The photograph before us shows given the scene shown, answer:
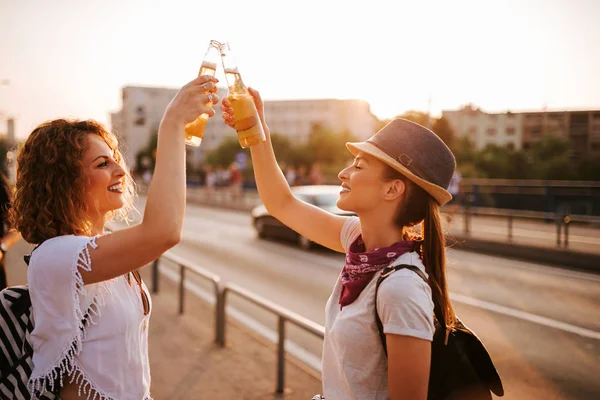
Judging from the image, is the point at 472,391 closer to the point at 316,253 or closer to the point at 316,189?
the point at 316,253

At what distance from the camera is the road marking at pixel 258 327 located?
5820mm

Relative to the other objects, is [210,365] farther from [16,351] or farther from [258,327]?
[16,351]

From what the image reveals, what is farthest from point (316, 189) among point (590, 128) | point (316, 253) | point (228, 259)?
point (590, 128)

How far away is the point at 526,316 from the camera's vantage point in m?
7.59

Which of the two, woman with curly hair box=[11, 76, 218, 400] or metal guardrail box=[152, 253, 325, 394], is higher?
woman with curly hair box=[11, 76, 218, 400]

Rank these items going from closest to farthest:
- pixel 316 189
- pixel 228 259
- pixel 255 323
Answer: pixel 255 323, pixel 228 259, pixel 316 189

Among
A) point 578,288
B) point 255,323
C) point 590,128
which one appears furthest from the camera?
point 590,128

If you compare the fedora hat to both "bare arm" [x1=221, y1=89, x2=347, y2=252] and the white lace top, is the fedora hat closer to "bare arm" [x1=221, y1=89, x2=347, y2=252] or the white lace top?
"bare arm" [x1=221, y1=89, x2=347, y2=252]

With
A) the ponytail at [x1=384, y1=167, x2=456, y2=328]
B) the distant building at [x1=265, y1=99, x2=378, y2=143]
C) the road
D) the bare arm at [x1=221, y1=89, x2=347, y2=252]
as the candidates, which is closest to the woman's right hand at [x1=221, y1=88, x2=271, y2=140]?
the bare arm at [x1=221, y1=89, x2=347, y2=252]

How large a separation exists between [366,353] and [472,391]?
0.35 metres

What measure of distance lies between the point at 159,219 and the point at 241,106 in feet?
2.62

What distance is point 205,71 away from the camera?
209 cm

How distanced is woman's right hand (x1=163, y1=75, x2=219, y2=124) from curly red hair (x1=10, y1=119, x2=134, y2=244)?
396 mm

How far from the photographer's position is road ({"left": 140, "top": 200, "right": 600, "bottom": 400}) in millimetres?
5496
